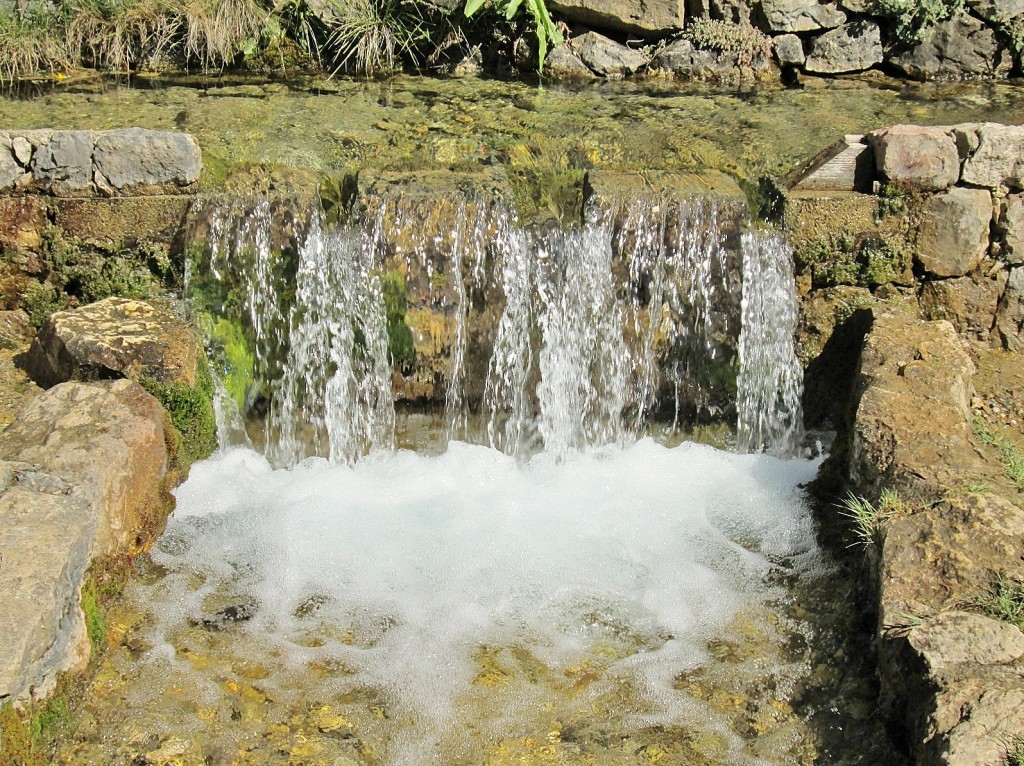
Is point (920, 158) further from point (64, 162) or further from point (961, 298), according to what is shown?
point (64, 162)

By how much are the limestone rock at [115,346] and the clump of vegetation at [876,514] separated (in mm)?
2766

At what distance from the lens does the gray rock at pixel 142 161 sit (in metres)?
4.79

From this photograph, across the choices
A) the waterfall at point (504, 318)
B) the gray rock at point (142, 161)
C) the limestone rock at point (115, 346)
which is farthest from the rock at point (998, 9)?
the limestone rock at point (115, 346)

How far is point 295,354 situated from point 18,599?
6.41 feet

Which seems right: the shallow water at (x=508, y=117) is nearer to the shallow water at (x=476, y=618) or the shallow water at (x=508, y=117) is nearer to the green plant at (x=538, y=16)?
the green plant at (x=538, y=16)

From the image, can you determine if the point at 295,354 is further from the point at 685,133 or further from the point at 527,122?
the point at 685,133

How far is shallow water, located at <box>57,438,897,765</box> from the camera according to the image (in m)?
3.04

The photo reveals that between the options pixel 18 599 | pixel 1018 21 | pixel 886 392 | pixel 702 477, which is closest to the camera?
pixel 18 599

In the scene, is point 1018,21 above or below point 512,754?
above

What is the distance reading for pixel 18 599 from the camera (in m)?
2.90

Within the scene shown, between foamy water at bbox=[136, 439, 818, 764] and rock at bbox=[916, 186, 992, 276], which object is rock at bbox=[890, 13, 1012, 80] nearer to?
rock at bbox=[916, 186, 992, 276]

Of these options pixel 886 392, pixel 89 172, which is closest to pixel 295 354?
pixel 89 172

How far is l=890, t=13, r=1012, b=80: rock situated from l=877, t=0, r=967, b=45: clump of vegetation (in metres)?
0.07


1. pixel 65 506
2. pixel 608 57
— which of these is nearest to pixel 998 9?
pixel 608 57
